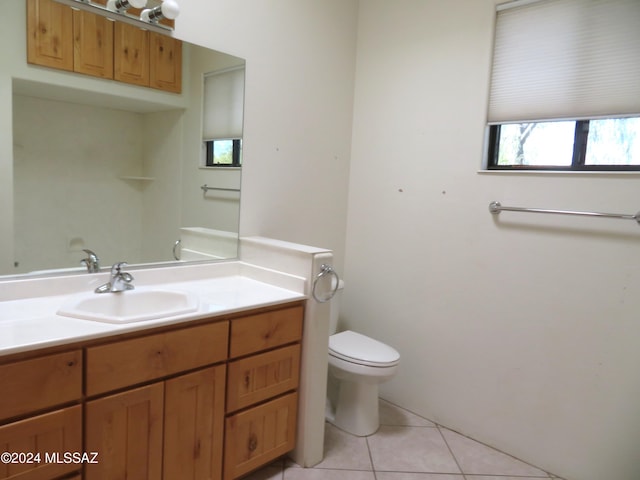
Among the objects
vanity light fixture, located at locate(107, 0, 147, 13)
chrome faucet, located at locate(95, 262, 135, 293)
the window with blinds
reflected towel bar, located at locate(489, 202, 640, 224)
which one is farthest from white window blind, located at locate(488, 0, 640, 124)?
chrome faucet, located at locate(95, 262, 135, 293)

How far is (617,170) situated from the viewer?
1.83m

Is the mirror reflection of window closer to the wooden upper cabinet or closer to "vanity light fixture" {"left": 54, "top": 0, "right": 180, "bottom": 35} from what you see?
the wooden upper cabinet

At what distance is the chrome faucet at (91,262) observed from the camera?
1.66 metres

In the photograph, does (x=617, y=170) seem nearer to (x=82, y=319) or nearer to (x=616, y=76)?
(x=616, y=76)

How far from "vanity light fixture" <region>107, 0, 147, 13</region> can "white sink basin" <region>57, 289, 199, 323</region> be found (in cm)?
111

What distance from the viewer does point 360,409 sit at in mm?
2225

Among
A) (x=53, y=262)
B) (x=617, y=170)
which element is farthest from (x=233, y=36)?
(x=617, y=170)

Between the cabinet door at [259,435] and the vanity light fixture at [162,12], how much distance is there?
1607mm

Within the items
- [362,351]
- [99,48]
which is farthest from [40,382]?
[362,351]

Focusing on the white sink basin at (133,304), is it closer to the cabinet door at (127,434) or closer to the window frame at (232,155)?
the cabinet door at (127,434)

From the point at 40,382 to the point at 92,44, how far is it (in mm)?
1248

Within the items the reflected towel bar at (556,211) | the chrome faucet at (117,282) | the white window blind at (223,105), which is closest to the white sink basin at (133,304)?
the chrome faucet at (117,282)

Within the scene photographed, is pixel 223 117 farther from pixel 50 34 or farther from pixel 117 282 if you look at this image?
pixel 117 282

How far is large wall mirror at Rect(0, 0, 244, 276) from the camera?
149 cm
